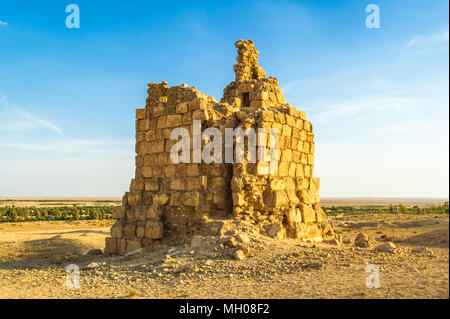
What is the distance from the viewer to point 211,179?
8.98 m

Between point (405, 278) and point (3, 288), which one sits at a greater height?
point (405, 278)

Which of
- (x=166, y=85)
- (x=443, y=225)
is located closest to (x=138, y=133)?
(x=166, y=85)

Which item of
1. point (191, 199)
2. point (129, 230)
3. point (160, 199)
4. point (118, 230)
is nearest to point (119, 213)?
point (118, 230)

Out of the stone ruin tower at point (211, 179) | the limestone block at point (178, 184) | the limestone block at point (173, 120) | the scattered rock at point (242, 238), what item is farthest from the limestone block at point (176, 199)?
the scattered rock at point (242, 238)

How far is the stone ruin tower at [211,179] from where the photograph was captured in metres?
8.88

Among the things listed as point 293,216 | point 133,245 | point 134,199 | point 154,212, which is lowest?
point 133,245

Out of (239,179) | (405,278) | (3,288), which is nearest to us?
(405,278)

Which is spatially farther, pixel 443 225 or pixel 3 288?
pixel 3 288

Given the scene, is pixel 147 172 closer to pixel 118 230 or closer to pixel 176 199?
pixel 176 199

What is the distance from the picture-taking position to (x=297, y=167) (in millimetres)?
10359
